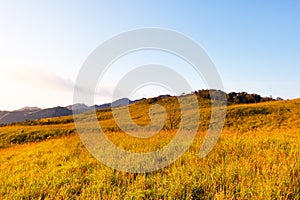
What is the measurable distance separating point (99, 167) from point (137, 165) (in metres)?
1.07

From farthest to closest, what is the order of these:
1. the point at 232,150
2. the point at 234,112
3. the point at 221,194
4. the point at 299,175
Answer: the point at 234,112, the point at 232,150, the point at 299,175, the point at 221,194

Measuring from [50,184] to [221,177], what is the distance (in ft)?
12.8

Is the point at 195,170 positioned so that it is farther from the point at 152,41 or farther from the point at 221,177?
the point at 152,41

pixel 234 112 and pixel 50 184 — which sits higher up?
pixel 234 112

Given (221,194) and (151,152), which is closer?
(221,194)

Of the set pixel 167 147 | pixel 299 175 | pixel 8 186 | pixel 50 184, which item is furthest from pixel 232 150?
pixel 8 186

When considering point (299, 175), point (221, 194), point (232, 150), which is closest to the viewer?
point (221, 194)

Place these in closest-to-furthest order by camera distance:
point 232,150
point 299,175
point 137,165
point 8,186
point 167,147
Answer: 1. point 299,175
2. point 8,186
3. point 137,165
4. point 232,150
5. point 167,147

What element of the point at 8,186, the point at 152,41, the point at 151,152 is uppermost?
the point at 152,41

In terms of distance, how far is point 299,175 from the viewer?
514cm

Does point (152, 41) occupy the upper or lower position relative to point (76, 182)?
upper

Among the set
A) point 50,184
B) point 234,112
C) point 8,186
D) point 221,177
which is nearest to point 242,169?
point 221,177

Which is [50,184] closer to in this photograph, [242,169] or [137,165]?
[137,165]

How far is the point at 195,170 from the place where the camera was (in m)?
5.82
